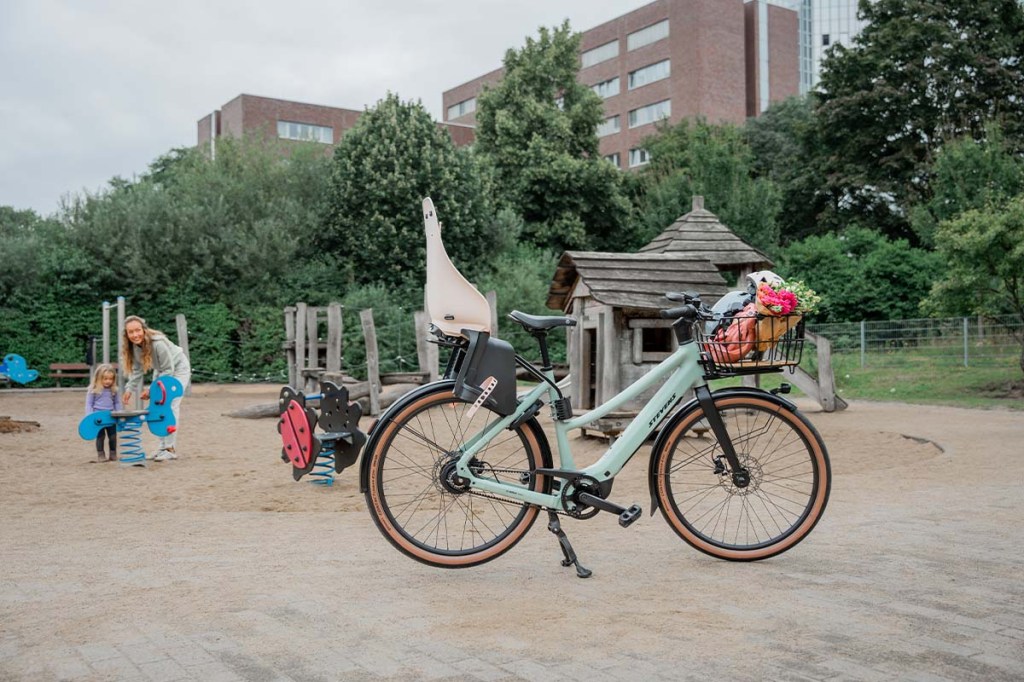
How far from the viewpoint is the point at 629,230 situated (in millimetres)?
37219

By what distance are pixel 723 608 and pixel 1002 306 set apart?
2023 cm

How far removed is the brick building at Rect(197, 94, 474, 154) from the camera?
49969 mm

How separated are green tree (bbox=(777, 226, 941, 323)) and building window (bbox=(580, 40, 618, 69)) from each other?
1198 inches

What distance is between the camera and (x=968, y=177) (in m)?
28.9

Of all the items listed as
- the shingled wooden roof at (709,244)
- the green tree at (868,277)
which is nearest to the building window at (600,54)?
the green tree at (868,277)

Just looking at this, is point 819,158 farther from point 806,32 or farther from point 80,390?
point 806,32

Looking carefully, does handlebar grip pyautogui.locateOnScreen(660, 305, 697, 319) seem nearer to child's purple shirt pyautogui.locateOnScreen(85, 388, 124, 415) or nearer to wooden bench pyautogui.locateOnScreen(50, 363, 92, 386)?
child's purple shirt pyautogui.locateOnScreen(85, 388, 124, 415)

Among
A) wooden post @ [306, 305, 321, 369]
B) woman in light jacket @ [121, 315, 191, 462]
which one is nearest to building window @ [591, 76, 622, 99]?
wooden post @ [306, 305, 321, 369]

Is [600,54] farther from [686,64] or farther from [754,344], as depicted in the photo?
[754,344]

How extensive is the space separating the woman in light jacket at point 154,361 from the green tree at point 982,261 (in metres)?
15.0

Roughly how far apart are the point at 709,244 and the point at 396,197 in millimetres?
16489

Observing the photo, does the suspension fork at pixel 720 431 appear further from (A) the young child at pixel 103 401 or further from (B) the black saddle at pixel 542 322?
(A) the young child at pixel 103 401

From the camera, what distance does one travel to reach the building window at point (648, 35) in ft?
182

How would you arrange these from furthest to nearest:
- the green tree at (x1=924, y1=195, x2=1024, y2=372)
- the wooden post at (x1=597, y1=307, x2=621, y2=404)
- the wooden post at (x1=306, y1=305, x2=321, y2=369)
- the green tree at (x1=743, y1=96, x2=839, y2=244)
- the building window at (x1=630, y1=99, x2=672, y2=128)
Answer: the building window at (x1=630, y1=99, x2=672, y2=128), the green tree at (x1=743, y1=96, x2=839, y2=244), the wooden post at (x1=306, y1=305, x2=321, y2=369), the green tree at (x1=924, y1=195, x2=1024, y2=372), the wooden post at (x1=597, y1=307, x2=621, y2=404)
